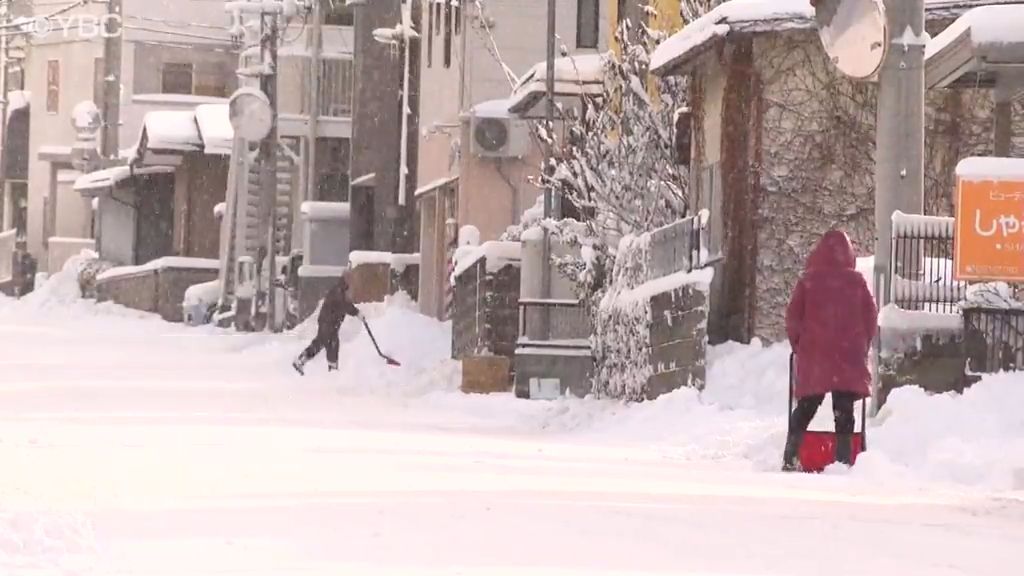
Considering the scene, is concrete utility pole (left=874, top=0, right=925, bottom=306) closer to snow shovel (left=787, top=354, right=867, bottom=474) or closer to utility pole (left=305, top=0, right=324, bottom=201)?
snow shovel (left=787, top=354, right=867, bottom=474)

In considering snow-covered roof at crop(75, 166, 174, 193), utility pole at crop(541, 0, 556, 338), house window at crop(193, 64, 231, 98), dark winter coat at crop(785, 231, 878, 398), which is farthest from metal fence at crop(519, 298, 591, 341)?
house window at crop(193, 64, 231, 98)

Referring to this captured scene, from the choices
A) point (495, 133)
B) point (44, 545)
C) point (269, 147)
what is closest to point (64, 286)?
point (269, 147)

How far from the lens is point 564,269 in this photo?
25.9 metres

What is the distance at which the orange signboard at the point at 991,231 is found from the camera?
15477mm

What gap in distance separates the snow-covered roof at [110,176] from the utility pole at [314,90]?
9337 millimetres

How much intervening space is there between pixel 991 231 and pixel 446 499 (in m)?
6.12

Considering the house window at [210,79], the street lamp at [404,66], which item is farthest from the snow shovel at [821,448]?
the house window at [210,79]

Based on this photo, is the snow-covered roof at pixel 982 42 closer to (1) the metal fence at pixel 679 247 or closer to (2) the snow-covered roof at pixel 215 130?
(1) the metal fence at pixel 679 247

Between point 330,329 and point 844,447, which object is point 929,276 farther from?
point 330,329

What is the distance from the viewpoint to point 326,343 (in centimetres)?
2983

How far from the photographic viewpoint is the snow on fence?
→ 249 feet

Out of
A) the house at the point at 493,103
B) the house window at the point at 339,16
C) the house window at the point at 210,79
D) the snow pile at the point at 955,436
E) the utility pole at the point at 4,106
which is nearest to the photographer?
the snow pile at the point at 955,436

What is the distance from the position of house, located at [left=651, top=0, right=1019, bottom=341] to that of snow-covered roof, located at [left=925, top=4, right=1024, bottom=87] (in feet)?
10.9

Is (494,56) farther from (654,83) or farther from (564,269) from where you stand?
(564,269)
